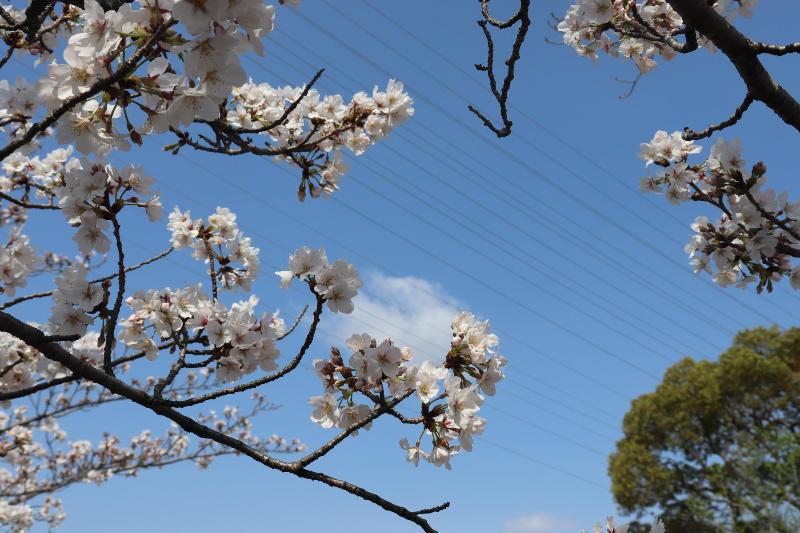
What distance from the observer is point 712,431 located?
15445 mm

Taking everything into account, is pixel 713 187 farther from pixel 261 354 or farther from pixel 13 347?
pixel 13 347

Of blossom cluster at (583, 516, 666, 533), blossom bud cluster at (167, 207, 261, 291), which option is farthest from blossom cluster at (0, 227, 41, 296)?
blossom cluster at (583, 516, 666, 533)

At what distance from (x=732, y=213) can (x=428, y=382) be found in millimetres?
2264

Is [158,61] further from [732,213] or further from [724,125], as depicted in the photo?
[732,213]

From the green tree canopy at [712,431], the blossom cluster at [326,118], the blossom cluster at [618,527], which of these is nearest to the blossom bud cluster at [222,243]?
the blossom cluster at [326,118]

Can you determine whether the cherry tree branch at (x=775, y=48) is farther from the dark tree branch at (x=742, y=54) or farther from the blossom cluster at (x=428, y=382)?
the blossom cluster at (x=428, y=382)

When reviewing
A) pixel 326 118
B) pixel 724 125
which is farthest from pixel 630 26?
pixel 326 118

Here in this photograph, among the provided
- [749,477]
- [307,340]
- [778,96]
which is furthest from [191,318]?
[749,477]

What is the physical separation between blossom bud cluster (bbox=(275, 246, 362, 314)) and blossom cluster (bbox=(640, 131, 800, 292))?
230cm

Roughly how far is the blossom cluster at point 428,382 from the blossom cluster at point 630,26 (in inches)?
60.0

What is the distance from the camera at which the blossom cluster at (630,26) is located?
295 centimetres

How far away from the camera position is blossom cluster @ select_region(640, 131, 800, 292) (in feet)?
10.1

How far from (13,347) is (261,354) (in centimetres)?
268

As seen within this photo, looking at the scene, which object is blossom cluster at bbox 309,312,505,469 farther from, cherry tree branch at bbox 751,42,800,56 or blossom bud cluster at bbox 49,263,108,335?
cherry tree branch at bbox 751,42,800,56
